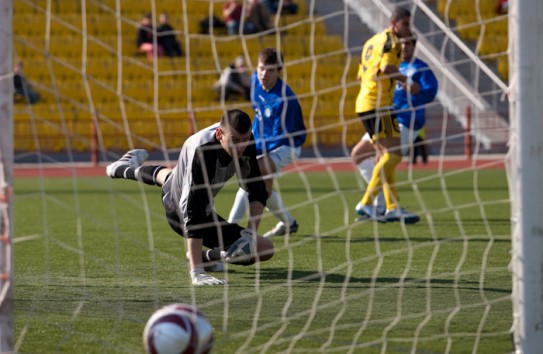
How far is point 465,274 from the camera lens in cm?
688

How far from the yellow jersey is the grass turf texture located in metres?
1.19

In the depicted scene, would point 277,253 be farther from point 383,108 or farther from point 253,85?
point 383,108

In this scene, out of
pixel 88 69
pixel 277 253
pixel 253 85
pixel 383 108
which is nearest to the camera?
pixel 277 253

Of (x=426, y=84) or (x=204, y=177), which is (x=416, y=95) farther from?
(x=204, y=177)

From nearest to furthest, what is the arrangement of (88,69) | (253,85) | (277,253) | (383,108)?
1. (277,253)
2. (253,85)
3. (383,108)
4. (88,69)

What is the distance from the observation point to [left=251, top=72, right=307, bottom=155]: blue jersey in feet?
29.4

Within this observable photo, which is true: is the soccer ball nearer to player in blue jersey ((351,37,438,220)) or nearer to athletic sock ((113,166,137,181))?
athletic sock ((113,166,137,181))

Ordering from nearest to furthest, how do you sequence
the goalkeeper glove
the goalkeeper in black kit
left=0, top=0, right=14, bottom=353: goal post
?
1. left=0, top=0, right=14, bottom=353: goal post
2. the goalkeeper in black kit
3. the goalkeeper glove

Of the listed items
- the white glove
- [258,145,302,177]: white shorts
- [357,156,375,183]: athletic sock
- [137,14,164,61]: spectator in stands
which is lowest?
the white glove

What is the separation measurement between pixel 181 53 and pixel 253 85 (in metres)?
12.8

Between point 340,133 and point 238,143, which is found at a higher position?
point 238,143

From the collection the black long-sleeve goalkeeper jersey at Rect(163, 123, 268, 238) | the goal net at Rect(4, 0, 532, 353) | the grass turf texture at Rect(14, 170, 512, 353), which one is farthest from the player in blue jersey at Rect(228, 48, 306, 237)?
the black long-sleeve goalkeeper jersey at Rect(163, 123, 268, 238)

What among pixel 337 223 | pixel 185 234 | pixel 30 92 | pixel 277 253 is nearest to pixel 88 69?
pixel 30 92

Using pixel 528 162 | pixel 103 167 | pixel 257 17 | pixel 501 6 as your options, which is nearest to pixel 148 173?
pixel 528 162
